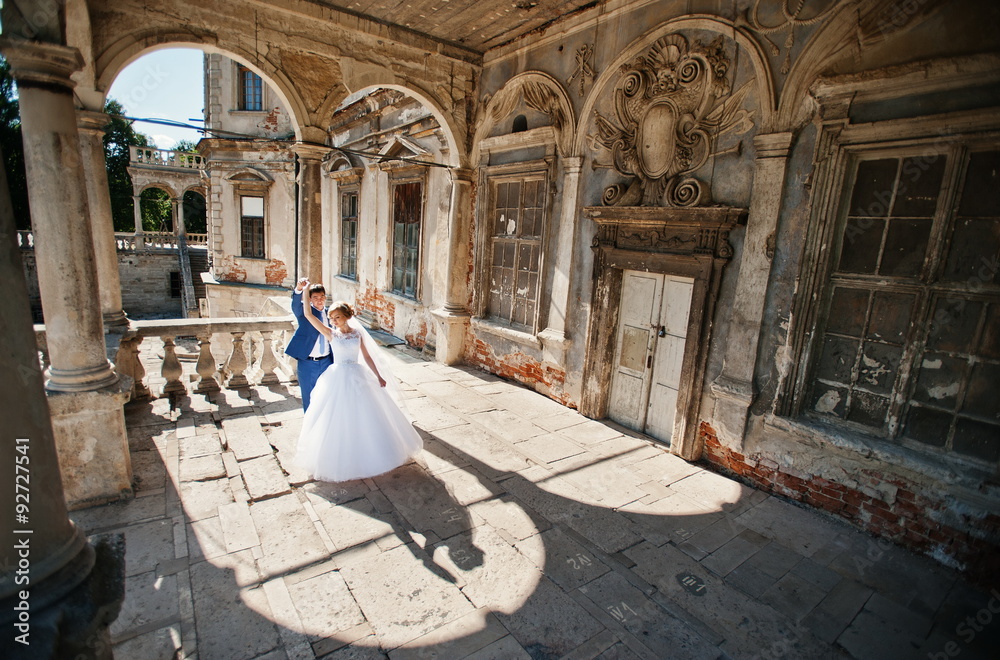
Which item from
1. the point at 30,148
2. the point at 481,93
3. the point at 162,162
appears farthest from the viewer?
the point at 162,162

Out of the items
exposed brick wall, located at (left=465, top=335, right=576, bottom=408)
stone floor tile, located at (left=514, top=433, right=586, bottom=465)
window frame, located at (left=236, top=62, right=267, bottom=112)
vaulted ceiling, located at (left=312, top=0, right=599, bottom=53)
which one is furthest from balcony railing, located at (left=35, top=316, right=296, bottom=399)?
window frame, located at (left=236, top=62, right=267, bottom=112)

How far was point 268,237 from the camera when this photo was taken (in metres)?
15.4

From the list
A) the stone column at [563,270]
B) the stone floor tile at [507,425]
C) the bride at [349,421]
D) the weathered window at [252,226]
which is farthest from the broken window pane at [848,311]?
the weathered window at [252,226]

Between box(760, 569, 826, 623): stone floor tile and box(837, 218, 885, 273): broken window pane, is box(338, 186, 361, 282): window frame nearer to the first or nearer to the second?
box(837, 218, 885, 273): broken window pane

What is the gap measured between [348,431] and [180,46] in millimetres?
4640

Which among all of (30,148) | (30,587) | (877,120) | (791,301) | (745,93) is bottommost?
(30,587)

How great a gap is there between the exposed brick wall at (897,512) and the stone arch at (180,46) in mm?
6611

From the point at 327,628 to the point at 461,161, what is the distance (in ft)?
22.4

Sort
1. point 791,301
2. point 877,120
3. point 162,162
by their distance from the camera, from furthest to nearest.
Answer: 1. point 162,162
2. point 791,301
3. point 877,120

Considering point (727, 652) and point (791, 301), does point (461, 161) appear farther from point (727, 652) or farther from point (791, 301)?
point (727, 652)

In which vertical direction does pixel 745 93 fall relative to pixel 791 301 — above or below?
above

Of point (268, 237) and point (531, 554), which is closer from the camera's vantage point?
point (531, 554)

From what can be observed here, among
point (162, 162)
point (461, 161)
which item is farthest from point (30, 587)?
point (162, 162)

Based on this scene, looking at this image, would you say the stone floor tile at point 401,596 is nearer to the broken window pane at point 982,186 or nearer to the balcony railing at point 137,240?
the broken window pane at point 982,186
